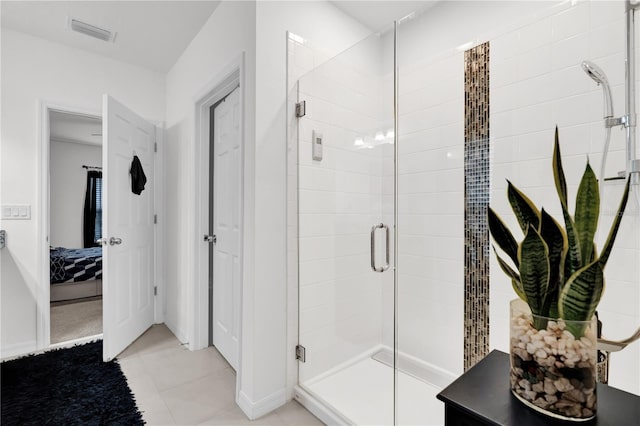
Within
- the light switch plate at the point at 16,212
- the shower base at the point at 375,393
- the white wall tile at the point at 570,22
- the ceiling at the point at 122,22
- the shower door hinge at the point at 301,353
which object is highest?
the ceiling at the point at 122,22

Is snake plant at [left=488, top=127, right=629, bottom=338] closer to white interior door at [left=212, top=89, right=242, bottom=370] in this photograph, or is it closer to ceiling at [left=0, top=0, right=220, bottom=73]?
white interior door at [left=212, top=89, right=242, bottom=370]

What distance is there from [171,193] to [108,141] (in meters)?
0.76

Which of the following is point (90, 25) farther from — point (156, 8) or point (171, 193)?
point (171, 193)

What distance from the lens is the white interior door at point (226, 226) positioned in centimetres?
229

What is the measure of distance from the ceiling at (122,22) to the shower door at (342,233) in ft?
3.31

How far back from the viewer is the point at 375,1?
2.17m

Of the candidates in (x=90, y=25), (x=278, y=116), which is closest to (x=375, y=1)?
(x=278, y=116)

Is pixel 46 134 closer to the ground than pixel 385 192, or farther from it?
farther from it

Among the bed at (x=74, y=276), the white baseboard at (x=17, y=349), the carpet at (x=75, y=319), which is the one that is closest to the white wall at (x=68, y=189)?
the bed at (x=74, y=276)

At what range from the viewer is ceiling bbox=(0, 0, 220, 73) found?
2.16m

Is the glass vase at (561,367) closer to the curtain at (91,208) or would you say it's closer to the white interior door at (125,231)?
the white interior door at (125,231)

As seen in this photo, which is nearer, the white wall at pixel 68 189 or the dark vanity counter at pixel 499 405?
the dark vanity counter at pixel 499 405

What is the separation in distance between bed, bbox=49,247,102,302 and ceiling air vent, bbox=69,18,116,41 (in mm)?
2790

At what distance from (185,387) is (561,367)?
2058mm
